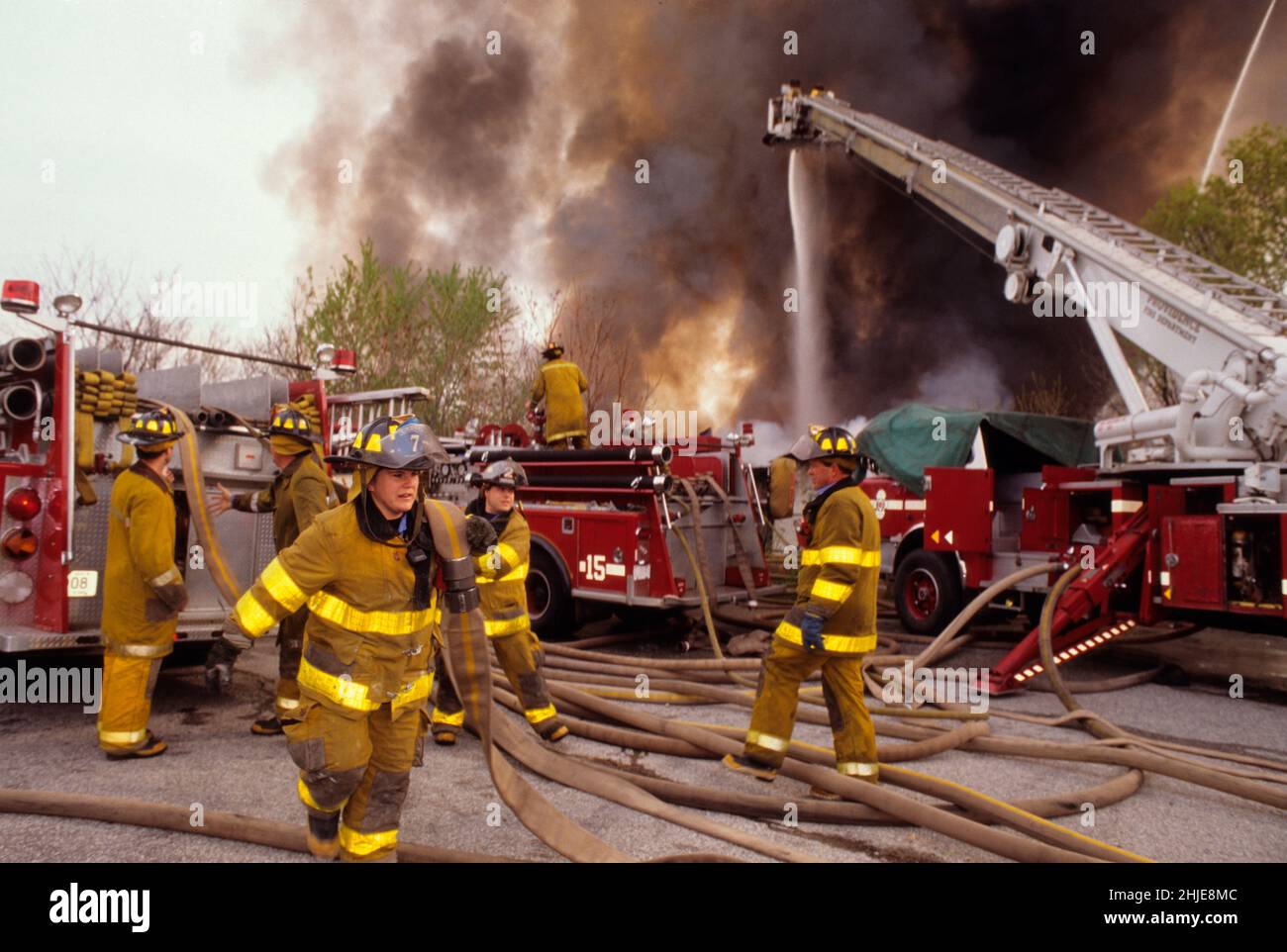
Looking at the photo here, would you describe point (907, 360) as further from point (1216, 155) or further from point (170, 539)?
point (170, 539)

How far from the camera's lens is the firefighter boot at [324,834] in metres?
2.75

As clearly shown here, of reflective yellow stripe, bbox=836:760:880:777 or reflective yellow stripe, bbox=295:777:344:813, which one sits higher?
reflective yellow stripe, bbox=295:777:344:813

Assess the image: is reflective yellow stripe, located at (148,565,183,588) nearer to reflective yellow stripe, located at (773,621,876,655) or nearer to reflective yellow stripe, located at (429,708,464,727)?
reflective yellow stripe, located at (429,708,464,727)

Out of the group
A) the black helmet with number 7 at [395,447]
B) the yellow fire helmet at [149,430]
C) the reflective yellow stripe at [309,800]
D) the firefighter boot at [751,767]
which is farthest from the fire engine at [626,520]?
the reflective yellow stripe at [309,800]

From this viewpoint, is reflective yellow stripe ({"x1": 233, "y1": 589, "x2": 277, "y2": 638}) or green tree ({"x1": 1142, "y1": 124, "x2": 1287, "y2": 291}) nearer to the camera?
reflective yellow stripe ({"x1": 233, "y1": 589, "x2": 277, "y2": 638})

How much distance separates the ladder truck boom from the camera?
6.27m

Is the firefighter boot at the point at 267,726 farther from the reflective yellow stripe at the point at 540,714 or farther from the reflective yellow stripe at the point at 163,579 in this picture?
the reflective yellow stripe at the point at 540,714

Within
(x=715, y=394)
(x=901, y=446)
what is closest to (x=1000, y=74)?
(x=715, y=394)

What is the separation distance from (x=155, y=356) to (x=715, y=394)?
17.3 metres

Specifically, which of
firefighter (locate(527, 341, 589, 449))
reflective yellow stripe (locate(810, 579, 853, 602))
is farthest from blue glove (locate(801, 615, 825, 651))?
firefighter (locate(527, 341, 589, 449))

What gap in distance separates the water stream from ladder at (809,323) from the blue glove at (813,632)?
24906 mm

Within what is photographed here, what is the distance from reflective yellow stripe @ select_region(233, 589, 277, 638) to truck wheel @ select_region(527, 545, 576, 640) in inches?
195

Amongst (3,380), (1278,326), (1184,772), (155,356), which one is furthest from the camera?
(155,356)

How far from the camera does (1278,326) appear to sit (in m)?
6.50
